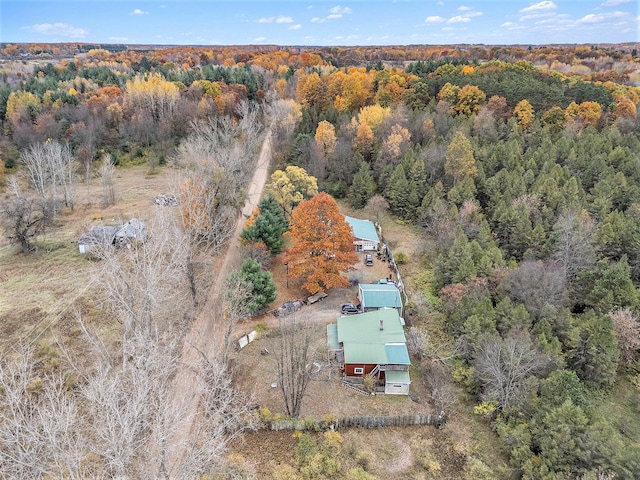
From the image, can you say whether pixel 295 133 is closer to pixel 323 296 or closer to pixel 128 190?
pixel 128 190

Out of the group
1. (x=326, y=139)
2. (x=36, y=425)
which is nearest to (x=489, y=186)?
(x=326, y=139)

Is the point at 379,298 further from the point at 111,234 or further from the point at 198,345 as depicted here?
the point at 111,234

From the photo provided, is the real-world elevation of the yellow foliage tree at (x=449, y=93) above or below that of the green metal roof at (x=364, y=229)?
above

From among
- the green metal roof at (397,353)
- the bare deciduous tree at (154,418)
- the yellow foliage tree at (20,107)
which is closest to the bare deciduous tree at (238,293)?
the bare deciduous tree at (154,418)

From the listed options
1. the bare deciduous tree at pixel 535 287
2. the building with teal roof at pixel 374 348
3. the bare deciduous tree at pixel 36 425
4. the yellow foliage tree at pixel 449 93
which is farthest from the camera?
the yellow foliage tree at pixel 449 93

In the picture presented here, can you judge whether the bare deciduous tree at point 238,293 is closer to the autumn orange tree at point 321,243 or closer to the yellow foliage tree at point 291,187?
the autumn orange tree at point 321,243

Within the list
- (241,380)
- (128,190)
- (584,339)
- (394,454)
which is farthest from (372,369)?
(128,190)

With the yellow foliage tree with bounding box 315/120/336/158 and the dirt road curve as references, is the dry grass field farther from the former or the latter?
the yellow foliage tree with bounding box 315/120/336/158
